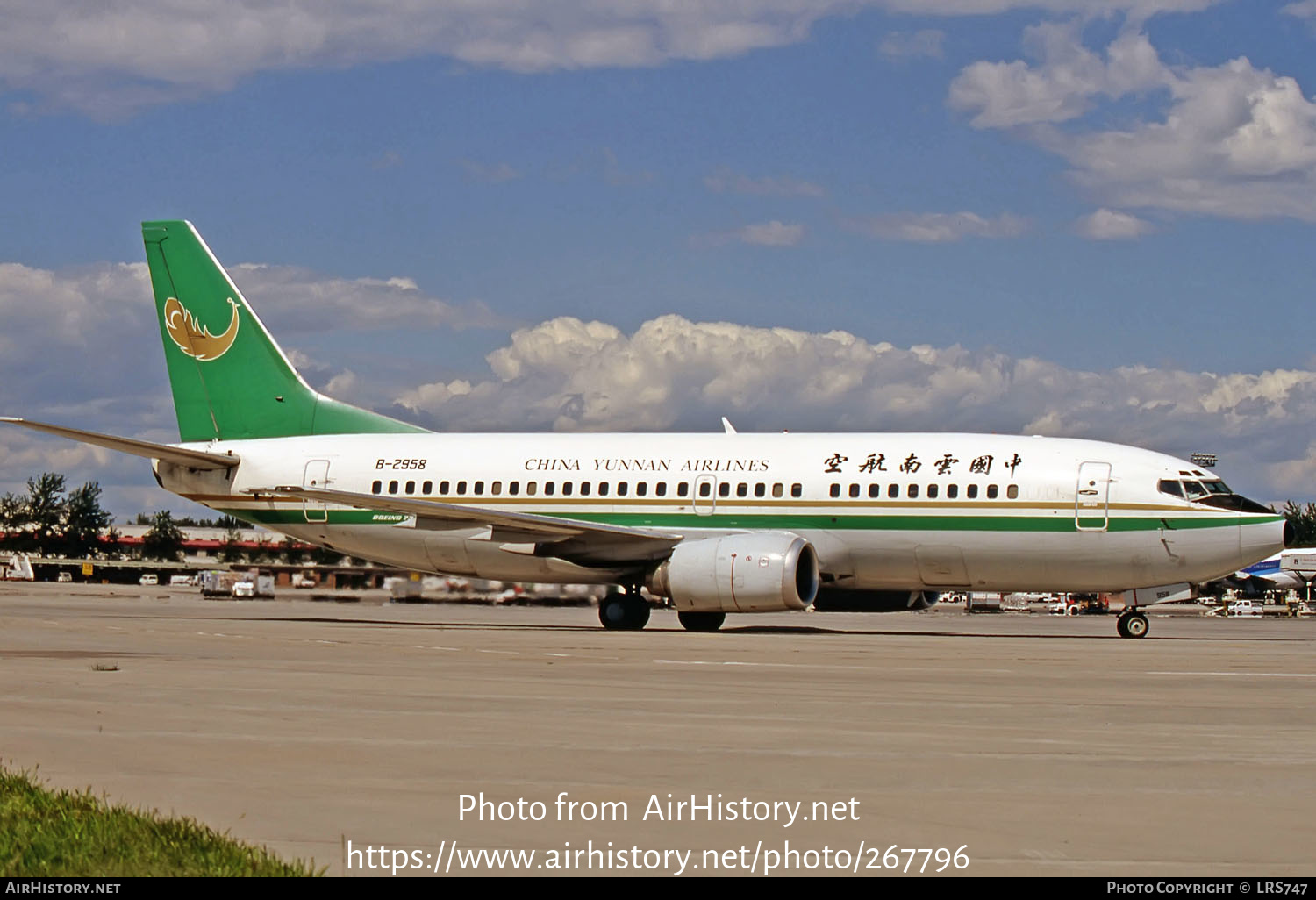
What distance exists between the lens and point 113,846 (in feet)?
22.9

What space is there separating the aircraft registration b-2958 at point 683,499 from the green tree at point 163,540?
4632 centimetres

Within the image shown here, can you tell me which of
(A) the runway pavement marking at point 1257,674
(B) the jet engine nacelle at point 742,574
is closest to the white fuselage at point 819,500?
(B) the jet engine nacelle at point 742,574

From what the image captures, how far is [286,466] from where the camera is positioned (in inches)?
1391

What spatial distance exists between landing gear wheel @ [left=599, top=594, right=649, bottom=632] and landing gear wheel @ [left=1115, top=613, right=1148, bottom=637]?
933 cm

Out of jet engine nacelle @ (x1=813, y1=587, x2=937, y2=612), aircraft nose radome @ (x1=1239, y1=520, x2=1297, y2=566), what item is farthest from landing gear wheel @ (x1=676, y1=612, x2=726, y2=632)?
aircraft nose radome @ (x1=1239, y1=520, x2=1297, y2=566)

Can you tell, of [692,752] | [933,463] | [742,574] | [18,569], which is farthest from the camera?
[18,569]

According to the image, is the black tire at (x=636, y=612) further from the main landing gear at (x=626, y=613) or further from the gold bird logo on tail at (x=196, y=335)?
the gold bird logo on tail at (x=196, y=335)

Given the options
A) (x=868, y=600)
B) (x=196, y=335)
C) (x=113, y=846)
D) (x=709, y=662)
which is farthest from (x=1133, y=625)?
(x=113, y=846)

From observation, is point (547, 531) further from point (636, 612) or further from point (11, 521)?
point (11, 521)

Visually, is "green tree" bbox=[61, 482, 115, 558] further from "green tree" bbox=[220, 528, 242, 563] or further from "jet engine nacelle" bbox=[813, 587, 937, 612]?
"jet engine nacelle" bbox=[813, 587, 937, 612]

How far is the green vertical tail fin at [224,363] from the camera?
36938 millimetres

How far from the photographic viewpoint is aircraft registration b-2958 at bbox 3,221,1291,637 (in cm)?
2909

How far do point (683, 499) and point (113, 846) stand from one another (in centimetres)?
2507

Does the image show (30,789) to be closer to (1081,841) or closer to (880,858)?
(880,858)
